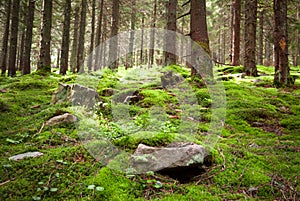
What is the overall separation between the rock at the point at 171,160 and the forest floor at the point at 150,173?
0.12 metres

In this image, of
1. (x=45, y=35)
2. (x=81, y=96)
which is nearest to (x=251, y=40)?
(x=81, y=96)

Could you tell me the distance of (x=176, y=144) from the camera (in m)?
3.94

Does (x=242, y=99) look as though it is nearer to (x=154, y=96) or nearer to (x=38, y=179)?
(x=154, y=96)

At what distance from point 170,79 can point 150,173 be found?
5.73 meters

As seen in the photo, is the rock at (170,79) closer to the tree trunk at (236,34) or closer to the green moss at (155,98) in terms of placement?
the green moss at (155,98)

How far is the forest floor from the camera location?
3.10 metres

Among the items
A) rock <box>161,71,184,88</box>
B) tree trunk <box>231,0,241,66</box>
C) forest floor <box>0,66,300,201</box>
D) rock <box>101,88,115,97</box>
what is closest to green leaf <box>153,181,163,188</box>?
forest floor <box>0,66,300,201</box>

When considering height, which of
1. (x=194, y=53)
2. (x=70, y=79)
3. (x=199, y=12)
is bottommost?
(x=70, y=79)

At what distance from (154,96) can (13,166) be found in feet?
13.8

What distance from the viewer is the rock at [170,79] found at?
8618mm

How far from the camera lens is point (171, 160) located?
11.6ft

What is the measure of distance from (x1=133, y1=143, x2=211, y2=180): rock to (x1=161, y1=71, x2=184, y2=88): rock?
16.4 feet

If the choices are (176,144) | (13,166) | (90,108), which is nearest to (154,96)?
(90,108)

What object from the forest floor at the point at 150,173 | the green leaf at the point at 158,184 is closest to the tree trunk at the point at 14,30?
the forest floor at the point at 150,173
